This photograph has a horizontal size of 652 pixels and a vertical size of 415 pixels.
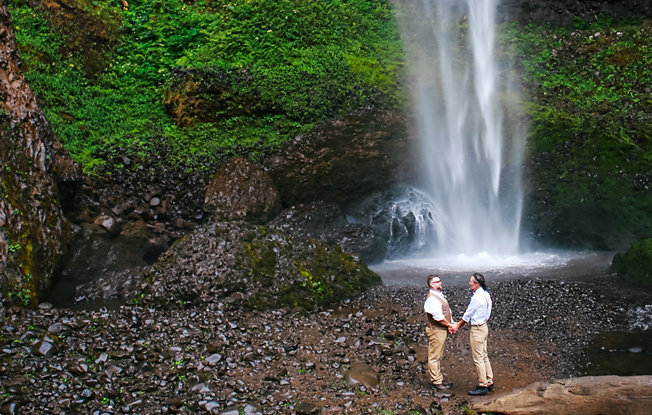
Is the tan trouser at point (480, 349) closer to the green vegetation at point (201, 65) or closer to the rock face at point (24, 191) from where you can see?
the rock face at point (24, 191)

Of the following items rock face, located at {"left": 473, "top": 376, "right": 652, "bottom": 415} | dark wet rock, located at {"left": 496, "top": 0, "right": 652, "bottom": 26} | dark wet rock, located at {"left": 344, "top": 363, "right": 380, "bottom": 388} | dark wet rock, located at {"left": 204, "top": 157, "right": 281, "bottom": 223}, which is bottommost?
dark wet rock, located at {"left": 344, "top": 363, "right": 380, "bottom": 388}

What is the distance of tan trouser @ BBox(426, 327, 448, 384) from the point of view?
698 centimetres

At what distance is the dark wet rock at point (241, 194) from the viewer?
13.4m

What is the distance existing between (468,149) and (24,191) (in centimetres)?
1179

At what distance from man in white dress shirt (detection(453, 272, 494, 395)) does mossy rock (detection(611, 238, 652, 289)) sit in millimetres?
5416

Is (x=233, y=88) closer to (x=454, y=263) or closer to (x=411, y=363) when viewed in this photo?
(x=454, y=263)

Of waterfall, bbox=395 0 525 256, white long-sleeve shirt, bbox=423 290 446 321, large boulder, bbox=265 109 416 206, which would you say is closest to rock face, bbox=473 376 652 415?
white long-sleeve shirt, bbox=423 290 446 321

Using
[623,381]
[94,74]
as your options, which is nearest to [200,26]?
[94,74]

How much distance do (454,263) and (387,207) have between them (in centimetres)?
244

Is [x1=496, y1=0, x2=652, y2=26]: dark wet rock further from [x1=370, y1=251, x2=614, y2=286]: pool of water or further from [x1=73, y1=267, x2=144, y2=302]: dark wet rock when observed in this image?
[x1=73, y1=267, x2=144, y2=302]: dark wet rock

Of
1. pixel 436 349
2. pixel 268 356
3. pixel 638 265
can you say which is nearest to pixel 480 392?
pixel 436 349

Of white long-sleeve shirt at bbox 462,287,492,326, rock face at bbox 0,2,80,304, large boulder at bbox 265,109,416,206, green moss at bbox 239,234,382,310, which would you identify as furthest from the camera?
large boulder at bbox 265,109,416,206

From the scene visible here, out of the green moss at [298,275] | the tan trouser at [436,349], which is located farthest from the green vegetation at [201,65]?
the tan trouser at [436,349]

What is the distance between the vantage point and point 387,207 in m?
15.2
